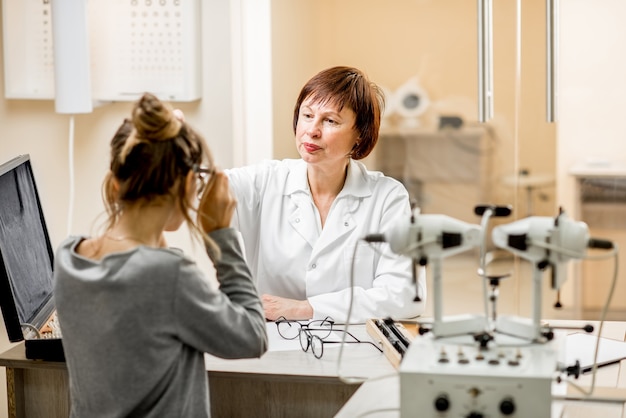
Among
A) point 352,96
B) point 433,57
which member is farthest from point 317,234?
point 433,57

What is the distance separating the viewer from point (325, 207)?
2695 millimetres

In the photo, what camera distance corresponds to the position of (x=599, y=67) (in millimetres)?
3648

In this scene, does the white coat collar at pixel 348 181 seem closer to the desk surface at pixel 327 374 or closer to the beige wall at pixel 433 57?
the desk surface at pixel 327 374

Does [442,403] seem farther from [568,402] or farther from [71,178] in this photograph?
[71,178]

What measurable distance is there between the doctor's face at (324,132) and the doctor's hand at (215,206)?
0.79 m

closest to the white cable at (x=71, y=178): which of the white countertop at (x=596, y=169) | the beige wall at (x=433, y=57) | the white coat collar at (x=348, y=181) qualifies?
the beige wall at (x=433, y=57)

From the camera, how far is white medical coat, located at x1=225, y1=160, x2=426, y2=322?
257cm

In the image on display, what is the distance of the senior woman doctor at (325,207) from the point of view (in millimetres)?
2607

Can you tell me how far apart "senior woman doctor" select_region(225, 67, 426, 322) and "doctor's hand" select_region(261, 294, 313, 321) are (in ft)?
0.05

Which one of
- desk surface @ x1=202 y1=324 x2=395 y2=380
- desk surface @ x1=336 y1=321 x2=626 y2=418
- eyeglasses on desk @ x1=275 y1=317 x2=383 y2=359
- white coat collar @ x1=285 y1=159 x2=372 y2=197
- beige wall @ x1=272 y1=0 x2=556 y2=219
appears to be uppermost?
beige wall @ x1=272 y1=0 x2=556 y2=219

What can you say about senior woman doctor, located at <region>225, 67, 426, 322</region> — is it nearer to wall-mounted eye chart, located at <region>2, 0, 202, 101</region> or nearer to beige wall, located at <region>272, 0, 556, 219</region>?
wall-mounted eye chart, located at <region>2, 0, 202, 101</region>

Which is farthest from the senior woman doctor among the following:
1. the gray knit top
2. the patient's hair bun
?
the patient's hair bun

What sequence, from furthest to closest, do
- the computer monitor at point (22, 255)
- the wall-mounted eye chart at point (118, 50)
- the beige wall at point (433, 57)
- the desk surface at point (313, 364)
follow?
1. the beige wall at point (433, 57)
2. the wall-mounted eye chart at point (118, 50)
3. the computer monitor at point (22, 255)
4. the desk surface at point (313, 364)

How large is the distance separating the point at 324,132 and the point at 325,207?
8.2 inches
